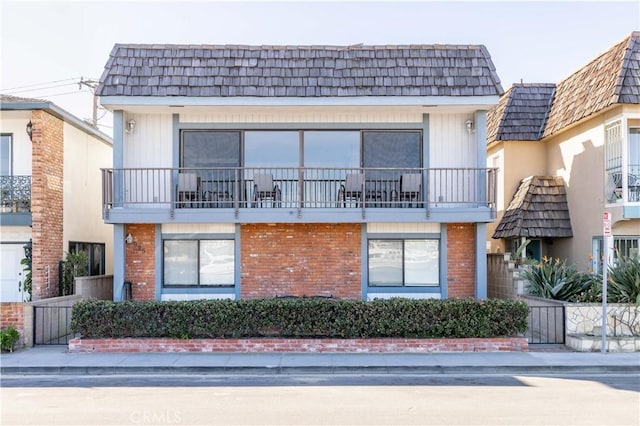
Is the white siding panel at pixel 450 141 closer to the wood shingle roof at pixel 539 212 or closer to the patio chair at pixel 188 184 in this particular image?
the wood shingle roof at pixel 539 212

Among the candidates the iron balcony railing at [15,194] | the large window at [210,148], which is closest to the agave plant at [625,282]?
the large window at [210,148]

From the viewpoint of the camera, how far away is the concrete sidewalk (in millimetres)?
11219

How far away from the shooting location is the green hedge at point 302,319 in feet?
42.0

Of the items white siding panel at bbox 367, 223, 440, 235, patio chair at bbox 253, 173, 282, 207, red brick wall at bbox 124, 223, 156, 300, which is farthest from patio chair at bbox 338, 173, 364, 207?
red brick wall at bbox 124, 223, 156, 300

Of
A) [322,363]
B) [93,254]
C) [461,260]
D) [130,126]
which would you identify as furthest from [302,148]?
[93,254]

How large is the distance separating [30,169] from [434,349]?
11335 mm

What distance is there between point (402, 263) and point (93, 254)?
393 inches

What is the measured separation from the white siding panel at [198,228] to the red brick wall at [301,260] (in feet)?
1.29

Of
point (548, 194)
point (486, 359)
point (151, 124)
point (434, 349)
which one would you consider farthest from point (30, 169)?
point (548, 194)

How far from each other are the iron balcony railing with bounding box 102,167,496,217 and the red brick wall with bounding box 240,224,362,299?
667 millimetres

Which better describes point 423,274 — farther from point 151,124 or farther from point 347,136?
point 151,124

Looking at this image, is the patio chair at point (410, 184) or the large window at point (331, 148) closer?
the patio chair at point (410, 184)

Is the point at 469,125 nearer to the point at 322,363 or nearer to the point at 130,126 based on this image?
the point at 322,363

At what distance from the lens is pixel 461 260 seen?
50.0 ft
